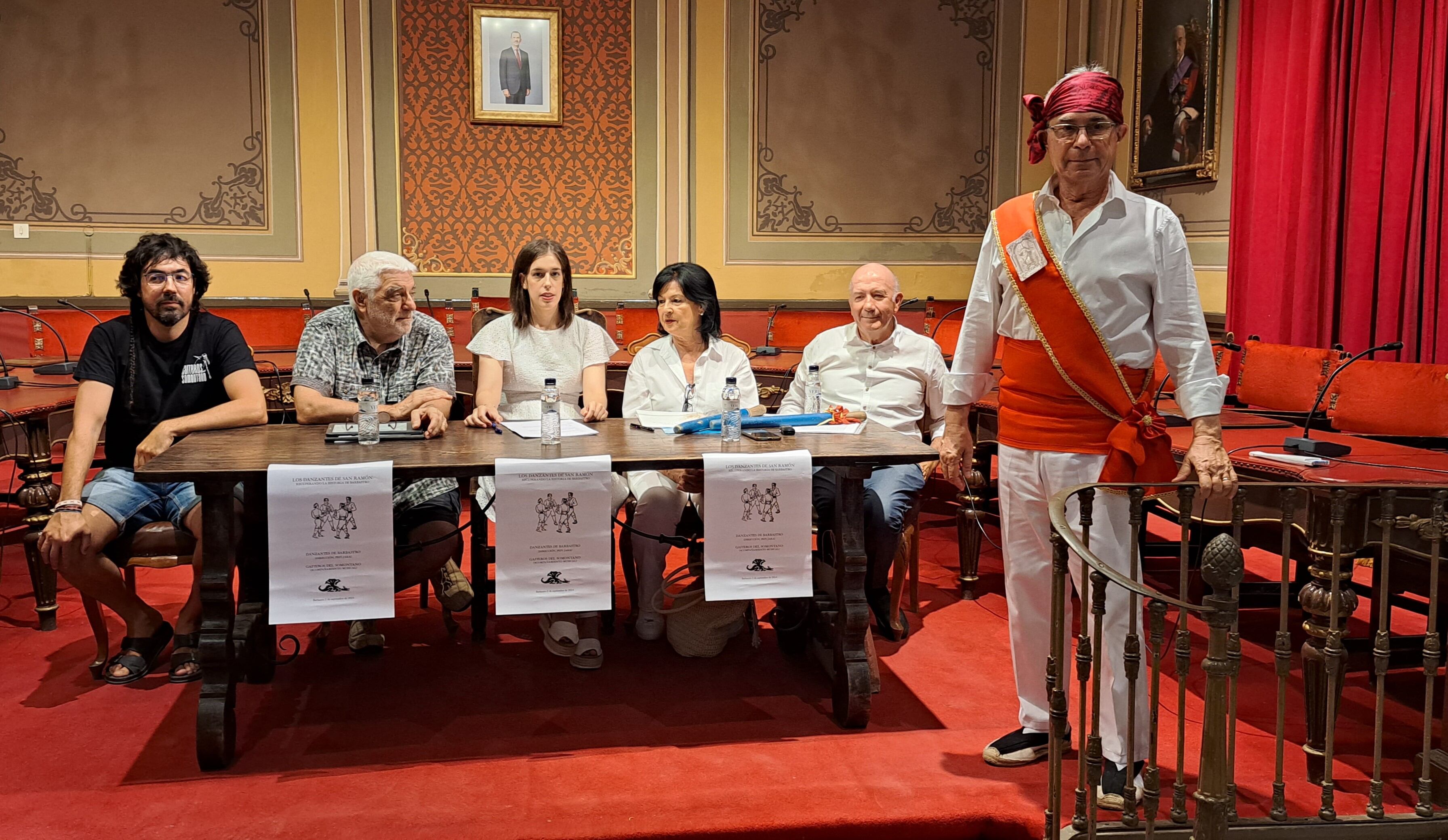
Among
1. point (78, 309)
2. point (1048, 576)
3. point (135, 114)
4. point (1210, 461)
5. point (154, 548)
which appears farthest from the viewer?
point (135, 114)

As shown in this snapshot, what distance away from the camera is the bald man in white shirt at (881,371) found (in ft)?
12.4

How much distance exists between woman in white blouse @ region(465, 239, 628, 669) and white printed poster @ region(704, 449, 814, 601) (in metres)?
0.94

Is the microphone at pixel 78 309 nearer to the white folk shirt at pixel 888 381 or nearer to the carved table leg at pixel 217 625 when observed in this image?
the carved table leg at pixel 217 625

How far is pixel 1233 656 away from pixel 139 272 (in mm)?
2972

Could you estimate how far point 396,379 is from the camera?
3418mm

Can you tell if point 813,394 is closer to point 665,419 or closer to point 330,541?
point 665,419

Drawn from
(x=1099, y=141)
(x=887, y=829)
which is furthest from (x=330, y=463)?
(x=1099, y=141)

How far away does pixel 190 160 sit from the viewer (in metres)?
6.40

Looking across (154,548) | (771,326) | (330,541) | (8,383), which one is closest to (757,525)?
(330,541)

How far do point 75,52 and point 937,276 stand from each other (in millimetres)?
5241

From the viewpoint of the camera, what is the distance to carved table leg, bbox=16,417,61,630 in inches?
139

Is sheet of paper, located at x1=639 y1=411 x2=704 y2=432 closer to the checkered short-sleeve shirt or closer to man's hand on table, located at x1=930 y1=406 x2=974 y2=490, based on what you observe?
the checkered short-sleeve shirt

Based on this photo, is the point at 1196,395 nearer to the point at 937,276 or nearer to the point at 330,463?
the point at 330,463

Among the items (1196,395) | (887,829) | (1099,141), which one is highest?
(1099,141)
